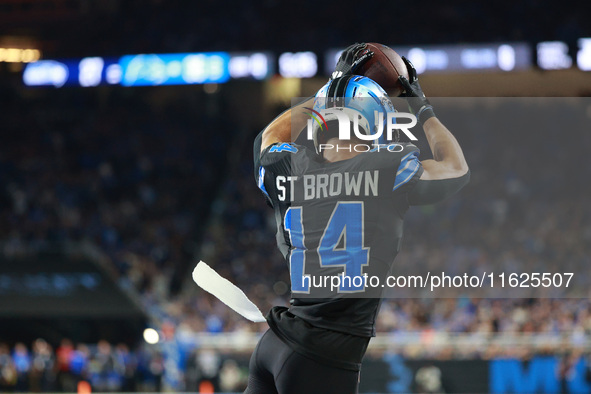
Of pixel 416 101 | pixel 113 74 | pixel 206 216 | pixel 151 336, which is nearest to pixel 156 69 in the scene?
pixel 113 74

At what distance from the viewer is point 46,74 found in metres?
21.8

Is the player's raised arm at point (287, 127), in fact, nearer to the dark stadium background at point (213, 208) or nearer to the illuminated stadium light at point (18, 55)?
the dark stadium background at point (213, 208)

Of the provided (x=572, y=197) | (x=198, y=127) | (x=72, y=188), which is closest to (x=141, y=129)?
(x=198, y=127)

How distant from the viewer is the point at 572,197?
677 inches

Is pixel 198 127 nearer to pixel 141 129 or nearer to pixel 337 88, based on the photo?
pixel 141 129

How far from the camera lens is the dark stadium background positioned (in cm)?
1308

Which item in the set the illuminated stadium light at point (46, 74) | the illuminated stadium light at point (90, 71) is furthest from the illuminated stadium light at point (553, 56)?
the illuminated stadium light at point (46, 74)

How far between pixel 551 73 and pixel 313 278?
64.4ft

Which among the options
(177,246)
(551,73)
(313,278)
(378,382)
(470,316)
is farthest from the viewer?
(551,73)

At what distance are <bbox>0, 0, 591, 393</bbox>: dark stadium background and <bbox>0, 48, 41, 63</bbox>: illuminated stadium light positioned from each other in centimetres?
16

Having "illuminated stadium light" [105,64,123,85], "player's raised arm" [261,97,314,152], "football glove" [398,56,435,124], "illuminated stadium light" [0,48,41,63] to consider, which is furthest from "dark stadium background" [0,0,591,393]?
"football glove" [398,56,435,124]

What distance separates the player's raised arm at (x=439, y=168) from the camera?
9.41 feet

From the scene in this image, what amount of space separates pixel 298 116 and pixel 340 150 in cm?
37

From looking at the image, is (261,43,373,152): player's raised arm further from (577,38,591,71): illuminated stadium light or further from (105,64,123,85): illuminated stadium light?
A: (105,64,123,85): illuminated stadium light
